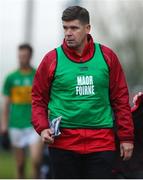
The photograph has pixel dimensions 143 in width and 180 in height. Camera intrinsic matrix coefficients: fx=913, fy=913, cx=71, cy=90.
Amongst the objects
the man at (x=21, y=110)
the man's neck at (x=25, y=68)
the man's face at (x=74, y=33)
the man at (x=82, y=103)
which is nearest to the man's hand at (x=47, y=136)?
the man at (x=82, y=103)

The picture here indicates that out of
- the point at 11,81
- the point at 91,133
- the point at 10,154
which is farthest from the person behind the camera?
the point at 10,154

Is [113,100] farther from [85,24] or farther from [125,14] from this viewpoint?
[125,14]

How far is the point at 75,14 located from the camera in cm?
775

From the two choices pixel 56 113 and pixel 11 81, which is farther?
pixel 11 81

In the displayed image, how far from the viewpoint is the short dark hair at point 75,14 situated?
7750 millimetres

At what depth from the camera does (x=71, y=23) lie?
7.75 m

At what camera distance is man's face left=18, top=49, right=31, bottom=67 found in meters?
13.3

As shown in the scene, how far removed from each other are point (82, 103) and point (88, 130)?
0.24 metres

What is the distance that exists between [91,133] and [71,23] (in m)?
0.95

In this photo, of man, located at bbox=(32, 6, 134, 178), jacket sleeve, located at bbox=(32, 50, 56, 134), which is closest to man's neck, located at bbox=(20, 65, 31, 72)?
jacket sleeve, located at bbox=(32, 50, 56, 134)

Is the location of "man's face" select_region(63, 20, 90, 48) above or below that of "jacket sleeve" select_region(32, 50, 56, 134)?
above

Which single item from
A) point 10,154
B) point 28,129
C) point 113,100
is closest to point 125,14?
point 10,154

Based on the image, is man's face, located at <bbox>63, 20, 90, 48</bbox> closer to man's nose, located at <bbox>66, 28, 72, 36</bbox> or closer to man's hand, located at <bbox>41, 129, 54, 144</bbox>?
man's nose, located at <bbox>66, 28, 72, 36</bbox>

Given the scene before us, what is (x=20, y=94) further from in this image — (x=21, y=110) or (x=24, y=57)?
(x=24, y=57)
